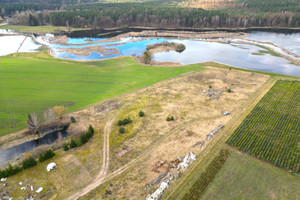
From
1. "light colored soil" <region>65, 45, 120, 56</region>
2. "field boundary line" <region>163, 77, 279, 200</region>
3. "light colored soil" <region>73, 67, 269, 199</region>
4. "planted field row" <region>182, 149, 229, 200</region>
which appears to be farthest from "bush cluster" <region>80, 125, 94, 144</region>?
"light colored soil" <region>65, 45, 120, 56</region>

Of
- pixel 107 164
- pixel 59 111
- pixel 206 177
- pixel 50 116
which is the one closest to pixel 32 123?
pixel 50 116

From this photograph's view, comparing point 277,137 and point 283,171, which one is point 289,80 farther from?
point 283,171

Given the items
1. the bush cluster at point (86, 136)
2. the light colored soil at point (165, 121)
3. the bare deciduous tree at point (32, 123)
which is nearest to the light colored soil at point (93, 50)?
the light colored soil at point (165, 121)

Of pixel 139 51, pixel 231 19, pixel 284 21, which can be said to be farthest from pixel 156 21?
pixel 284 21

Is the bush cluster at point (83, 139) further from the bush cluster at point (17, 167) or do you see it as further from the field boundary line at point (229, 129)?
the field boundary line at point (229, 129)

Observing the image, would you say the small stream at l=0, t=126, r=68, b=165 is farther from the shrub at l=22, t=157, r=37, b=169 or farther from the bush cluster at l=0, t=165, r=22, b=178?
the shrub at l=22, t=157, r=37, b=169

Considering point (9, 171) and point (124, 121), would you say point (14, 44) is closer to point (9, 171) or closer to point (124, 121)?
point (124, 121)
